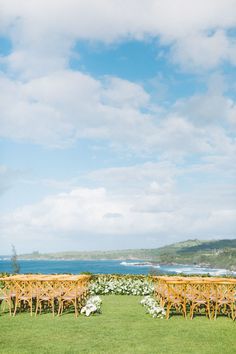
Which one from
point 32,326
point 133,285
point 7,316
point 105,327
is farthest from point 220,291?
point 133,285

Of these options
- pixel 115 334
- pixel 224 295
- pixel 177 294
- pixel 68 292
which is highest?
pixel 68 292

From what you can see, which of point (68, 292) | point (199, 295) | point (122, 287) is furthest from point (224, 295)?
point (122, 287)

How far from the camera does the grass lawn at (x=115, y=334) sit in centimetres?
820

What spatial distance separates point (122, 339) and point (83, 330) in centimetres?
146

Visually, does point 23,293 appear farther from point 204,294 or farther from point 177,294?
point 204,294

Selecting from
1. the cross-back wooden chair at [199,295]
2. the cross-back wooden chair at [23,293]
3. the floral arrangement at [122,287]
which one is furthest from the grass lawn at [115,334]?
the floral arrangement at [122,287]

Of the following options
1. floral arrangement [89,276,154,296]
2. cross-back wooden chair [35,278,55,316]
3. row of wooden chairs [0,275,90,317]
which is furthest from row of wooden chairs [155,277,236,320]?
floral arrangement [89,276,154,296]

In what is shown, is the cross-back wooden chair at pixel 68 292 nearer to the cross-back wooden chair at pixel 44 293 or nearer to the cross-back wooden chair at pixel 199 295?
the cross-back wooden chair at pixel 44 293

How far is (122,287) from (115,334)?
10.6m

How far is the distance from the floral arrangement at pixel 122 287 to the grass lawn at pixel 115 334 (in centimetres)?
702

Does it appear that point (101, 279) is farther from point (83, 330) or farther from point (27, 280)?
Result: point (83, 330)

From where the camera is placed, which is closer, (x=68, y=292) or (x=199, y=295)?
(x=199, y=295)

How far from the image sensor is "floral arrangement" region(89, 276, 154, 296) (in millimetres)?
19688

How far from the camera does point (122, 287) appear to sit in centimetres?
1998
